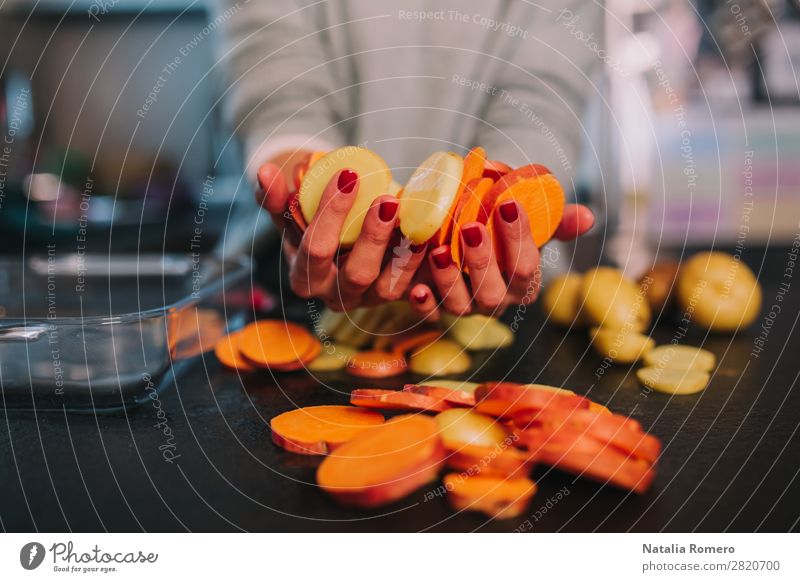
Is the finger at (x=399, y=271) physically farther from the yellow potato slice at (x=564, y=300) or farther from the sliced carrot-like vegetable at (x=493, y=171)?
the yellow potato slice at (x=564, y=300)

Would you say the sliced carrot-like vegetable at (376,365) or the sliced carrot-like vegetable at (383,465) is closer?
the sliced carrot-like vegetable at (383,465)

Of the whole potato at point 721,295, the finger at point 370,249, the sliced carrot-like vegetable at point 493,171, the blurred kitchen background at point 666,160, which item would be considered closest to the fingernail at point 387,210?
the finger at point 370,249

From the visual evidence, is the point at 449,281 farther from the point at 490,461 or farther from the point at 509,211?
the point at 490,461

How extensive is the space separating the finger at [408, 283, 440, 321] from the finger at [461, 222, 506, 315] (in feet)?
0.13

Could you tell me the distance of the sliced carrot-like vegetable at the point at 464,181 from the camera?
60 cm

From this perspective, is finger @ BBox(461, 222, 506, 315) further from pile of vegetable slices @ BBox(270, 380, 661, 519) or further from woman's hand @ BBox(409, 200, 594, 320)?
pile of vegetable slices @ BBox(270, 380, 661, 519)

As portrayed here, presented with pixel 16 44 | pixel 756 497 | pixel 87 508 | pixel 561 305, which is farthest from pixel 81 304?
pixel 16 44

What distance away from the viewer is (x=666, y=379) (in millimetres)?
627

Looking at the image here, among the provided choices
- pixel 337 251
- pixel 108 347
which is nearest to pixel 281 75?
pixel 337 251

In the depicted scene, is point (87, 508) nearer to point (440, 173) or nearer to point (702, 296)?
point (440, 173)

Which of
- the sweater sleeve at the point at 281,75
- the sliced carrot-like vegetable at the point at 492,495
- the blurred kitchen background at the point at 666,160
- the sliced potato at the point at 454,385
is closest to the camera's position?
the sliced carrot-like vegetable at the point at 492,495

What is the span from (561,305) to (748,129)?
115 centimetres

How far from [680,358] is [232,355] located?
17.2 inches
